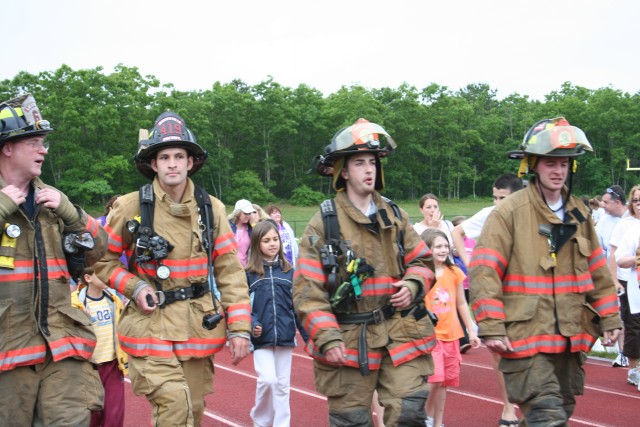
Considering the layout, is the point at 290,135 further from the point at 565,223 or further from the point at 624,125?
the point at 565,223

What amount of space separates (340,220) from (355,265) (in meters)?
0.42

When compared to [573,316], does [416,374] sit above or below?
below

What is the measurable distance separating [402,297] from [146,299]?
5.49 feet

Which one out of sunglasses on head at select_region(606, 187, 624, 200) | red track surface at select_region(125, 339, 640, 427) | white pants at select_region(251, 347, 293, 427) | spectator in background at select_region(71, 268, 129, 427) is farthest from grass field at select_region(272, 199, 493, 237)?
spectator in background at select_region(71, 268, 129, 427)

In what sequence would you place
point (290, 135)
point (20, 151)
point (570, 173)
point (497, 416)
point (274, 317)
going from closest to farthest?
point (20, 151), point (570, 173), point (274, 317), point (497, 416), point (290, 135)

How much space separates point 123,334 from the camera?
5.13 metres

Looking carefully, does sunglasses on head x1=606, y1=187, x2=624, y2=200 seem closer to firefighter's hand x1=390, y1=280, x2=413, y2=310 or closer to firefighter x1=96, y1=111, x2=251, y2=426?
firefighter's hand x1=390, y1=280, x2=413, y2=310

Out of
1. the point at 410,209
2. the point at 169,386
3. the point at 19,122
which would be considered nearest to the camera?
the point at 19,122

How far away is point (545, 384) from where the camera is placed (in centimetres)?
499

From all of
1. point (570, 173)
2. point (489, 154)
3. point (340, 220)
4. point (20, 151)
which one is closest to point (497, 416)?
point (570, 173)

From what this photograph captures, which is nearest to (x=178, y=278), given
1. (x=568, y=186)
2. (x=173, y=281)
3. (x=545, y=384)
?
(x=173, y=281)

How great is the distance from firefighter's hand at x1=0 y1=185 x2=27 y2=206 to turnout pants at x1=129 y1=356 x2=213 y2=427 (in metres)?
1.33

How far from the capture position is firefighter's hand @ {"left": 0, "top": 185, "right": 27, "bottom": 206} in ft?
14.5

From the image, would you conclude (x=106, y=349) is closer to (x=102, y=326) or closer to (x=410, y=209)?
(x=102, y=326)
